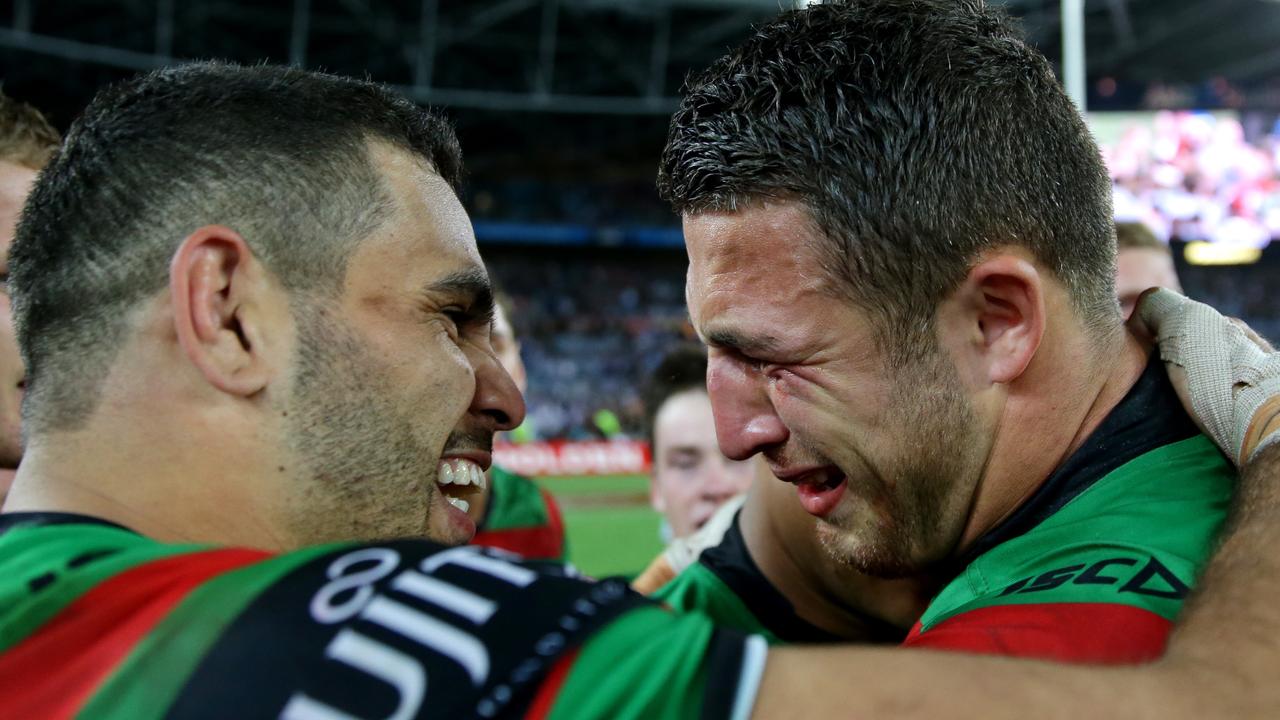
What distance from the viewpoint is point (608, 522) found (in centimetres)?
1481

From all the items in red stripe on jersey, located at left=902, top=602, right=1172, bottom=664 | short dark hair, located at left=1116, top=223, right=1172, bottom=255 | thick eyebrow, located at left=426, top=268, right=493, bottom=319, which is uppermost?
short dark hair, located at left=1116, top=223, right=1172, bottom=255

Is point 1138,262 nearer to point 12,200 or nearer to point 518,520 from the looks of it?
point 518,520

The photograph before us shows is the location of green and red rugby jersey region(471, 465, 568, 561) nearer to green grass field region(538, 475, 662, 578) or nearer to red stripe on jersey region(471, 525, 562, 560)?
red stripe on jersey region(471, 525, 562, 560)

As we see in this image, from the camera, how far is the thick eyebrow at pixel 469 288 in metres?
1.72

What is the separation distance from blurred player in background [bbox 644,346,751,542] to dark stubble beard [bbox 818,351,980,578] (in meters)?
2.77

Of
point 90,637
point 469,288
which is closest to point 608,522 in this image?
point 469,288

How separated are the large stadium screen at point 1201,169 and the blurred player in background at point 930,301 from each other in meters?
20.5

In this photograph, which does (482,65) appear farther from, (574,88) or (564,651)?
(564,651)

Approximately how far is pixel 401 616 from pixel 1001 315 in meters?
1.14

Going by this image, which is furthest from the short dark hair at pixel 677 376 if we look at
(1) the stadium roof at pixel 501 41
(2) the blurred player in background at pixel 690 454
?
(1) the stadium roof at pixel 501 41

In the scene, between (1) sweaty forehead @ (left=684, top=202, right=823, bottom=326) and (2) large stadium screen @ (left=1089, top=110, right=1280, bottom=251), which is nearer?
(1) sweaty forehead @ (left=684, top=202, right=823, bottom=326)

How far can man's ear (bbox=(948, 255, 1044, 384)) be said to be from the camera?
1.76 m

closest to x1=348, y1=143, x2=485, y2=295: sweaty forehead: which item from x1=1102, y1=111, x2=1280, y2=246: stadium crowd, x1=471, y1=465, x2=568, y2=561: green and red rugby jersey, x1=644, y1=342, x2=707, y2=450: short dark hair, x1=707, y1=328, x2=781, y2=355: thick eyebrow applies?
x1=707, y1=328, x2=781, y2=355: thick eyebrow

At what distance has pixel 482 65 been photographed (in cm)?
2692
